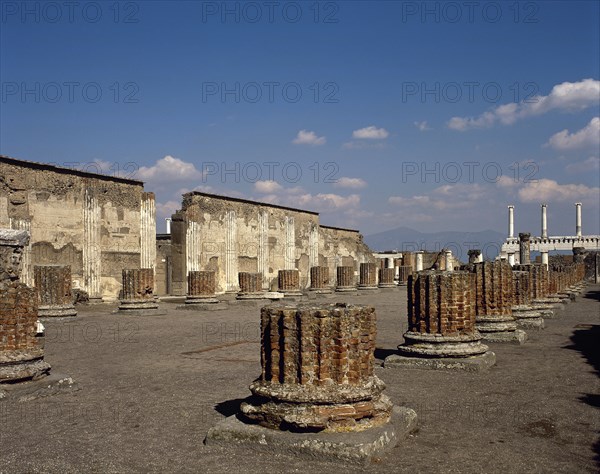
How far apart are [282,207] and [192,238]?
7.59 metres

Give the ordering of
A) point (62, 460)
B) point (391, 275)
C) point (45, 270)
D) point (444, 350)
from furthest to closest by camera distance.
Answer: point (391, 275) < point (45, 270) < point (444, 350) < point (62, 460)

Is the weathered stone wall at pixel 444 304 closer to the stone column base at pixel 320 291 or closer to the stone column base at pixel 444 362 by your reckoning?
the stone column base at pixel 444 362

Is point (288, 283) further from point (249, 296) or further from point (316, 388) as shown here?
point (316, 388)

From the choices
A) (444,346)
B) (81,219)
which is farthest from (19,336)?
(81,219)

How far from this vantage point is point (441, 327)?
7996mm

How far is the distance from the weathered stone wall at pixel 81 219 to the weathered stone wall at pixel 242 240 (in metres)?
1.57

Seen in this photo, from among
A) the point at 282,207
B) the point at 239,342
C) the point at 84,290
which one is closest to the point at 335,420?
the point at 239,342

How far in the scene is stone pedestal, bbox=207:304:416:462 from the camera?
4402 mm

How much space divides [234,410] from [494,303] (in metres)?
6.19

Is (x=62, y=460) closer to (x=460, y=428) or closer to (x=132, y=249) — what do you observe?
(x=460, y=428)

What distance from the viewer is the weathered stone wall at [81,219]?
1716 centimetres

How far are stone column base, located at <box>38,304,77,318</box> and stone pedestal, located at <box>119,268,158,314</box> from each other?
2.07 meters

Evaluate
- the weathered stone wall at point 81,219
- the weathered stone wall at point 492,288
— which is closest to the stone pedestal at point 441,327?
the weathered stone wall at point 492,288

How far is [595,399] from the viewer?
5859 millimetres
